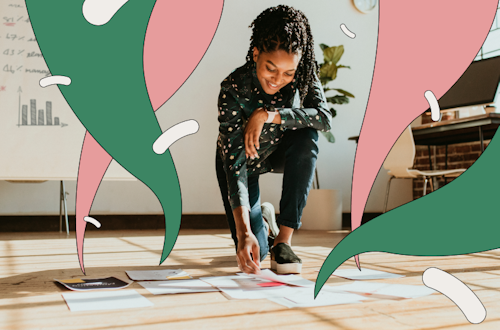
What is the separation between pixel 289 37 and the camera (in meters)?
1.30

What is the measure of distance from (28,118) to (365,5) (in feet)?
10.8

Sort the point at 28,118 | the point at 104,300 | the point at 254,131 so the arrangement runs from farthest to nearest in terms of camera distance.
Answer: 1. the point at 28,118
2. the point at 254,131
3. the point at 104,300

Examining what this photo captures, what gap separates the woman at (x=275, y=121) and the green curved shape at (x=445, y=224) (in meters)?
0.31

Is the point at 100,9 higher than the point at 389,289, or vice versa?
the point at 100,9

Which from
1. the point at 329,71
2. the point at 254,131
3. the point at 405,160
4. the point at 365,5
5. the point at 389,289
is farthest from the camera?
the point at 365,5

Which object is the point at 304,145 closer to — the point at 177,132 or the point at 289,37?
the point at 289,37

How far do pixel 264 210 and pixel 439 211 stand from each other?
126 centimetres

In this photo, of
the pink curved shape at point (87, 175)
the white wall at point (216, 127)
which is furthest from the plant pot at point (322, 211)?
the pink curved shape at point (87, 175)

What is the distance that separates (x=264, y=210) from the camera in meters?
2.15

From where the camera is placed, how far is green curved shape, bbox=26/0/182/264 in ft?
3.64

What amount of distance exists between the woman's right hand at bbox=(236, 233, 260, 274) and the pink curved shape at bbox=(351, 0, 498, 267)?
257 mm

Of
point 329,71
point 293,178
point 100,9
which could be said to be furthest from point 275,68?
point 329,71

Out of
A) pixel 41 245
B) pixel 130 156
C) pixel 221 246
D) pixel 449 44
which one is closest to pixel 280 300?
pixel 130 156

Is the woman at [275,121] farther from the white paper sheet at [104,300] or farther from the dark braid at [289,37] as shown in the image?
the white paper sheet at [104,300]
